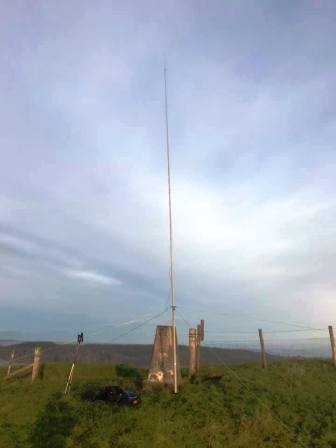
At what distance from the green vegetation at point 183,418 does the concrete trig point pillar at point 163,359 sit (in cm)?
69

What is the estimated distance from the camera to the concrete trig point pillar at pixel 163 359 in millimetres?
16688

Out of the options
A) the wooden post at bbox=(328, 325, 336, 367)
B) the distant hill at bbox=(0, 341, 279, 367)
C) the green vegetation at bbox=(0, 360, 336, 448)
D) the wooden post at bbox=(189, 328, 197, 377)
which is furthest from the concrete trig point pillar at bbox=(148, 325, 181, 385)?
the distant hill at bbox=(0, 341, 279, 367)

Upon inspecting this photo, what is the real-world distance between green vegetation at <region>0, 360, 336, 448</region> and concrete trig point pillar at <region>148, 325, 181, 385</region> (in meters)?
0.69

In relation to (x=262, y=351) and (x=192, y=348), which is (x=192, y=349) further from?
(x=262, y=351)

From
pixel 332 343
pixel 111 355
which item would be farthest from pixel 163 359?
pixel 111 355

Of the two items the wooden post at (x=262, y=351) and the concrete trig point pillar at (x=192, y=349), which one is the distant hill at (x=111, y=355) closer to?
the wooden post at (x=262, y=351)

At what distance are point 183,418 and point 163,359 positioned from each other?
5.22 meters

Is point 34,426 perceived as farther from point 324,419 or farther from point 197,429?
point 324,419

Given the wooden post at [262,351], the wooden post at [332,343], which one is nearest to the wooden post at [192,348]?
the wooden post at [262,351]

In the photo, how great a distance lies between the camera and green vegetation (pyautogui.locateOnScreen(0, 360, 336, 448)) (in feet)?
35.1

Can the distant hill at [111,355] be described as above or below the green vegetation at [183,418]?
above

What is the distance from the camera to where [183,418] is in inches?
471

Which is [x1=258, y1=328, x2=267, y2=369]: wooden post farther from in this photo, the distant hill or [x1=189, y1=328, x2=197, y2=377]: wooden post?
the distant hill

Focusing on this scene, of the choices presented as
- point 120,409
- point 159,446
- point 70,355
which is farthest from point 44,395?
point 70,355
